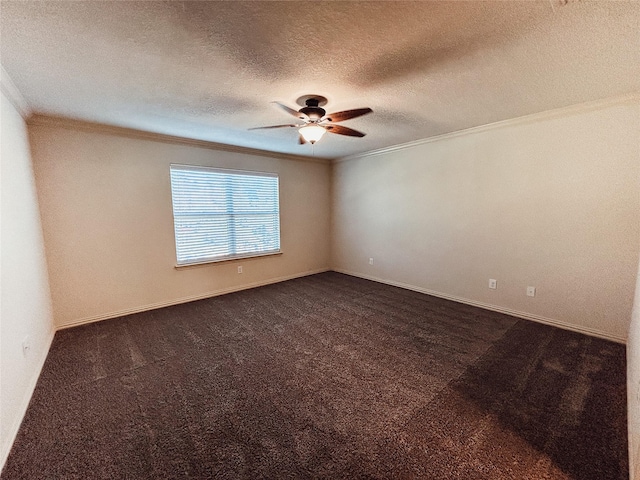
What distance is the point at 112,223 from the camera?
10.6ft

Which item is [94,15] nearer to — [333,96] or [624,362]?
[333,96]

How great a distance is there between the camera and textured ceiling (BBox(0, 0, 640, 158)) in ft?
4.41

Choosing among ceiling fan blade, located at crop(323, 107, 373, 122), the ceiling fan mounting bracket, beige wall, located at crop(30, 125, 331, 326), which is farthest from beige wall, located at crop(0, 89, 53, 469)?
ceiling fan blade, located at crop(323, 107, 373, 122)

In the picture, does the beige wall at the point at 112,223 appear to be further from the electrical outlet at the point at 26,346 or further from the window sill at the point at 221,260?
the electrical outlet at the point at 26,346

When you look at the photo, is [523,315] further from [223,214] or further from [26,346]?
[26,346]

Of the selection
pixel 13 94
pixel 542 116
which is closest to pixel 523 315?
pixel 542 116

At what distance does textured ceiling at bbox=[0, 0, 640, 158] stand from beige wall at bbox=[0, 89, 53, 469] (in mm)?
494

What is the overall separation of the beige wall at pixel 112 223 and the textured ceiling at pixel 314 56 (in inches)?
17.8

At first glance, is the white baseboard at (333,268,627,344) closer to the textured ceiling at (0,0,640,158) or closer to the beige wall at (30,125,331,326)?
the textured ceiling at (0,0,640,158)

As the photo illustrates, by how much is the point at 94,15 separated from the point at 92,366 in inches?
101

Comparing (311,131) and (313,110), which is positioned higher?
(313,110)

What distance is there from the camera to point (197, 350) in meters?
2.55

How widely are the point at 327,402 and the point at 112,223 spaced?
3.22 meters

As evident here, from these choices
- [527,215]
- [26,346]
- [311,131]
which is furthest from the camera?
[527,215]
